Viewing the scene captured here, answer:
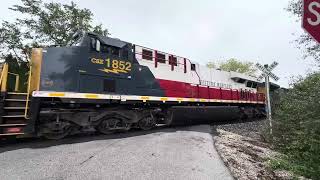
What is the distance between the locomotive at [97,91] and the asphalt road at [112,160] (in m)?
0.91

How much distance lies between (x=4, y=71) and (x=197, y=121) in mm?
8629

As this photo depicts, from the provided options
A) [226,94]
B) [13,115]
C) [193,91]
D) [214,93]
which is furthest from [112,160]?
[226,94]

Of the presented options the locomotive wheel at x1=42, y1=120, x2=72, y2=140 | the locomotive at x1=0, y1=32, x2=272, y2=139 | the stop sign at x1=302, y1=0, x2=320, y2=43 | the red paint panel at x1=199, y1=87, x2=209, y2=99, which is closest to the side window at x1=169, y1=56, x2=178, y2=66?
the locomotive at x1=0, y1=32, x2=272, y2=139

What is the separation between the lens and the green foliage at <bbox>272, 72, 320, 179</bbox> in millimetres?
7918

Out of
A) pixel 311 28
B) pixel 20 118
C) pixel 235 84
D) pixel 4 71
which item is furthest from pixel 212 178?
pixel 235 84

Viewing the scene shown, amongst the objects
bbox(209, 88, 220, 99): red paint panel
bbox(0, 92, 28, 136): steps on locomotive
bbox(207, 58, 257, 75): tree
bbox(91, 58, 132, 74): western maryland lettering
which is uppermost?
bbox(207, 58, 257, 75): tree

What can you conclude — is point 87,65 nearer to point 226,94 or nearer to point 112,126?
point 112,126

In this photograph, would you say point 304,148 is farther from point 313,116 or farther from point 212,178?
point 212,178

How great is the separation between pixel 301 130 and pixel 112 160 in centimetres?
652

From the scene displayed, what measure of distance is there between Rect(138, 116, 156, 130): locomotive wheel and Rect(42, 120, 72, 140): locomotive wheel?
2.85 m

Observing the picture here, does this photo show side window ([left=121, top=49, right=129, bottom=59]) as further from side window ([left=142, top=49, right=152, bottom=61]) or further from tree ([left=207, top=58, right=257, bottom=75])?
tree ([left=207, top=58, right=257, bottom=75])

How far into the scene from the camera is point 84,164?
5.82 m

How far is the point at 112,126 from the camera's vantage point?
10180 mm

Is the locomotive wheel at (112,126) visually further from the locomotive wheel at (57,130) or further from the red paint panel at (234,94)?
the red paint panel at (234,94)
